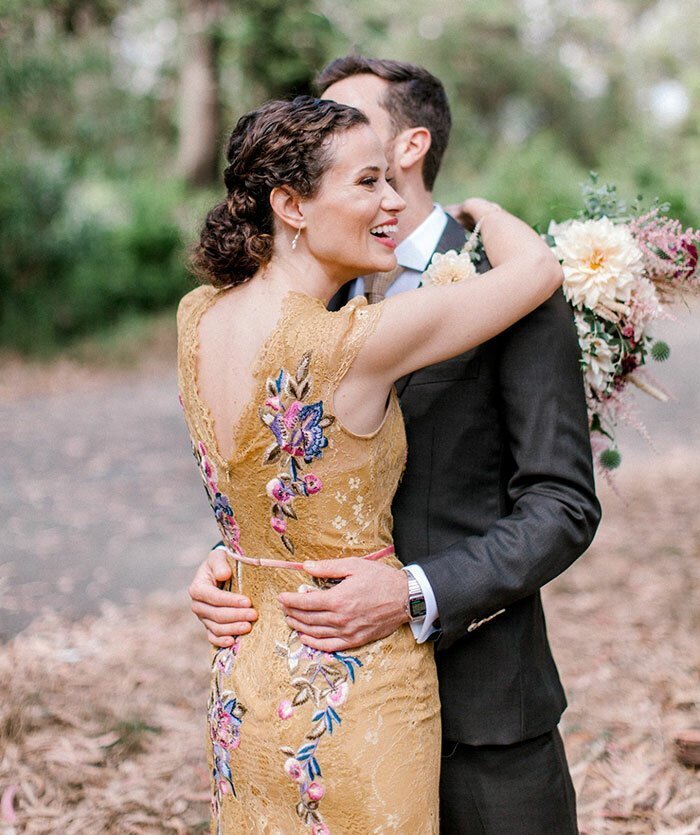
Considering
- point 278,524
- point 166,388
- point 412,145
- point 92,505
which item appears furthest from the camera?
point 166,388

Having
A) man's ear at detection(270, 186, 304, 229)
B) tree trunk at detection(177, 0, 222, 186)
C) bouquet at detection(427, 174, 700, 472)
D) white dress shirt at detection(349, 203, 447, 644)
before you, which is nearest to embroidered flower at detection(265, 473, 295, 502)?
man's ear at detection(270, 186, 304, 229)

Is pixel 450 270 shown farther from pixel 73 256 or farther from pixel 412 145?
pixel 73 256

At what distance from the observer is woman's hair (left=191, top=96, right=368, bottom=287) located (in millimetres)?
2168

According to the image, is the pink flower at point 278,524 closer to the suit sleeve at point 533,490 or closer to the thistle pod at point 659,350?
the suit sleeve at point 533,490

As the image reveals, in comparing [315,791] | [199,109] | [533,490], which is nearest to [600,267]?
[533,490]

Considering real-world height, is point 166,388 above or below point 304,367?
above

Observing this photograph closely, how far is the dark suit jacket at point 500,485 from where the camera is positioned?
226cm

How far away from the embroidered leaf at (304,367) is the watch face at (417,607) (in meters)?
0.55

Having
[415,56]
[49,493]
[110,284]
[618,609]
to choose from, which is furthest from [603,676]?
[415,56]

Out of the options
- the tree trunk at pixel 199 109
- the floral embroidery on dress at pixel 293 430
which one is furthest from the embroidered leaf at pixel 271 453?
the tree trunk at pixel 199 109

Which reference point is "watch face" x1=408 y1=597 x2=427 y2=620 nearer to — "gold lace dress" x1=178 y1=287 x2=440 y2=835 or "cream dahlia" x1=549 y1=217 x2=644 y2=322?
"gold lace dress" x1=178 y1=287 x2=440 y2=835

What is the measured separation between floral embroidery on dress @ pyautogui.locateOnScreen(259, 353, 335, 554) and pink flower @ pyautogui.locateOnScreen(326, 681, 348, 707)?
0.39 m

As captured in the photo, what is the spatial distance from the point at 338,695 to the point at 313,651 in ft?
0.36

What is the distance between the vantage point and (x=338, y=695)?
2076mm
